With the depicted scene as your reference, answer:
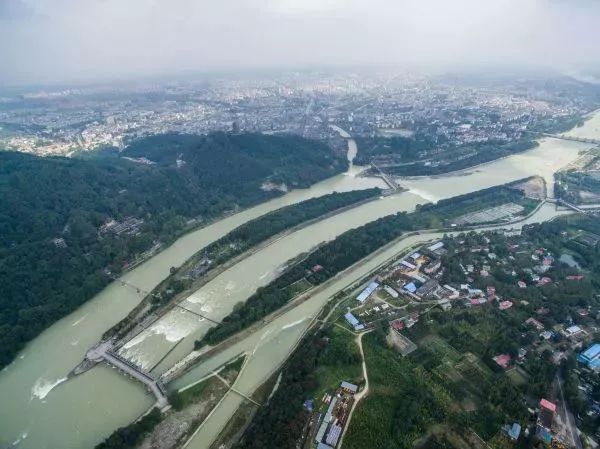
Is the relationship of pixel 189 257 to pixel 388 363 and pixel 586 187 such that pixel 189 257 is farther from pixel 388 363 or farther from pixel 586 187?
pixel 586 187

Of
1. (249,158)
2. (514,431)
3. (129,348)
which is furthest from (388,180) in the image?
(129,348)

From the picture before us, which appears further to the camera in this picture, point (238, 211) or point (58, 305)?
point (238, 211)

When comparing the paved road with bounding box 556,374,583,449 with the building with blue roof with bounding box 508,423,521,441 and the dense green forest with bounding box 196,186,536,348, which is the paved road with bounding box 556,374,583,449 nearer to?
the building with blue roof with bounding box 508,423,521,441

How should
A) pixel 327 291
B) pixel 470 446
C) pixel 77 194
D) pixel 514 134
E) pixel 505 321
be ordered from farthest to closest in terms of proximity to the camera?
1. pixel 514 134
2. pixel 77 194
3. pixel 327 291
4. pixel 505 321
5. pixel 470 446

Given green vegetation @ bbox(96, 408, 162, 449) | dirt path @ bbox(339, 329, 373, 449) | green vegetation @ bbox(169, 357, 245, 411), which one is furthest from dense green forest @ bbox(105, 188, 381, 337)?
dirt path @ bbox(339, 329, 373, 449)

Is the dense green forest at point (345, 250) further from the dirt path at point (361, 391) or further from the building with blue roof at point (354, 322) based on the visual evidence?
the dirt path at point (361, 391)

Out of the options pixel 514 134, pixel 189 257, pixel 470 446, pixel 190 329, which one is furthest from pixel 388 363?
pixel 514 134
